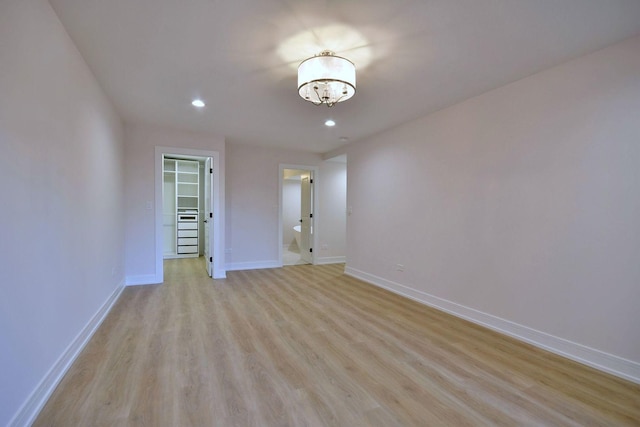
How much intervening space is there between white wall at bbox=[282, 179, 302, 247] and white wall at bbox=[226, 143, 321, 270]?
337cm

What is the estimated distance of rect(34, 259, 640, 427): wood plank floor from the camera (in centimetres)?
165

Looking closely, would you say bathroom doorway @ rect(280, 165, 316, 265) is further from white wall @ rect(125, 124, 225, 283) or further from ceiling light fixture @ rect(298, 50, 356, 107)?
ceiling light fixture @ rect(298, 50, 356, 107)

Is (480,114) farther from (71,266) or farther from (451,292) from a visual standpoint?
(71,266)

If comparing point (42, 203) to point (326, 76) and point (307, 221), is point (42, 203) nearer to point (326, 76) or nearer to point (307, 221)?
point (326, 76)

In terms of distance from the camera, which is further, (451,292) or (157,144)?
(157,144)

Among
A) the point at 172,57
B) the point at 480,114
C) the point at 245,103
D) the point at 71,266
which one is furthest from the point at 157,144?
the point at 480,114

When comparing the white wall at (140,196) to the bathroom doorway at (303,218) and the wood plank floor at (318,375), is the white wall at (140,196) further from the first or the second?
the bathroom doorway at (303,218)

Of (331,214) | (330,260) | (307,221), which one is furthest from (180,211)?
(330,260)

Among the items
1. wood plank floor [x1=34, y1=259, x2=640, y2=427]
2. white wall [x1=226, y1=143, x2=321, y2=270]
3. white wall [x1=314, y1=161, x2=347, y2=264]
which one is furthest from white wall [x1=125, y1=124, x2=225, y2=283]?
white wall [x1=314, y1=161, x2=347, y2=264]

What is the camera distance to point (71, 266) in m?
2.19

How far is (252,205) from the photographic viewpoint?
567 centimetres

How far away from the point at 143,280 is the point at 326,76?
13.4 ft

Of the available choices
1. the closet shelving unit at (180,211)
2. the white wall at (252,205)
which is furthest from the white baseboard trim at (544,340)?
the closet shelving unit at (180,211)

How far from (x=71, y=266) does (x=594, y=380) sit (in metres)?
3.85
